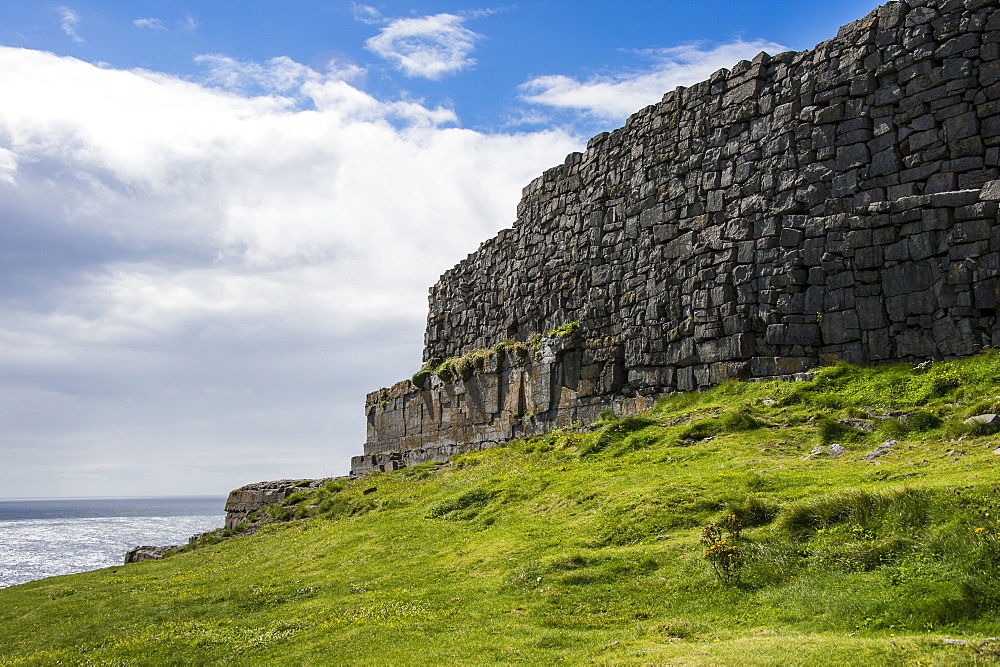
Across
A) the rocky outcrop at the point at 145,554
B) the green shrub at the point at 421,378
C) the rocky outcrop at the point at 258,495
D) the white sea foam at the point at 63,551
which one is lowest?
the white sea foam at the point at 63,551

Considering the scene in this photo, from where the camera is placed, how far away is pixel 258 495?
2755 cm

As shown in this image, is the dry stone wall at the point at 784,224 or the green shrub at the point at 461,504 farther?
the dry stone wall at the point at 784,224

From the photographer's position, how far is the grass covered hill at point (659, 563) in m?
6.77

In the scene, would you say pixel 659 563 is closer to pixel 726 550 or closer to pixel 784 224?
pixel 726 550

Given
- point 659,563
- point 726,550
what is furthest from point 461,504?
point 726,550

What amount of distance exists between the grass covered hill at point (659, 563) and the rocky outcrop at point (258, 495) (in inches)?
332

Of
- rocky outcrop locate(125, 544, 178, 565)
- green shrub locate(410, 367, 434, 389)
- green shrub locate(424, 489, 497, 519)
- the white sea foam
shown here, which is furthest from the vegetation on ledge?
the white sea foam

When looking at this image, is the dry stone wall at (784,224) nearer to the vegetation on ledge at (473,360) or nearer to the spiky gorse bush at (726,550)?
the vegetation on ledge at (473,360)

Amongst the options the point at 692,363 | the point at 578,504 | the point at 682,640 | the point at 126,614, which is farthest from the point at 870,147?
the point at 126,614

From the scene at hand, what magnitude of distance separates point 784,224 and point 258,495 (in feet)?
63.5

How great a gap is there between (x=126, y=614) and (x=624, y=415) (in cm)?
1334

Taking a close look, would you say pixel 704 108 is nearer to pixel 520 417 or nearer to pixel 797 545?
pixel 520 417

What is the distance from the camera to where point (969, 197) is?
16.0 meters

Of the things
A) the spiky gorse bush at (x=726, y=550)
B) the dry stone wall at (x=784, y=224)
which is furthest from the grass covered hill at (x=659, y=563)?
the dry stone wall at (x=784, y=224)
